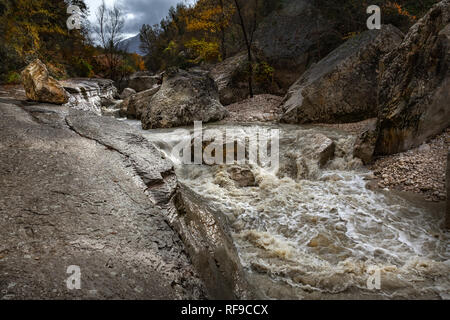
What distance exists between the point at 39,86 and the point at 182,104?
4.05m

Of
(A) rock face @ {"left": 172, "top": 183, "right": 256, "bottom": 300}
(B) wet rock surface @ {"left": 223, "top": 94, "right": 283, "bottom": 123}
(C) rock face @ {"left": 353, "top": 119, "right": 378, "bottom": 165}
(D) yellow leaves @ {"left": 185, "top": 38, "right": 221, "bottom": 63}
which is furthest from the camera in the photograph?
(D) yellow leaves @ {"left": 185, "top": 38, "right": 221, "bottom": 63}

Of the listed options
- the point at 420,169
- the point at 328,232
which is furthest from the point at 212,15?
the point at 328,232

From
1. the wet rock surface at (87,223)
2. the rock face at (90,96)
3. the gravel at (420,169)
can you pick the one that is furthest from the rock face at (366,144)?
the rock face at (90,96)

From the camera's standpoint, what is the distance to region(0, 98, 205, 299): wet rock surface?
1436mm

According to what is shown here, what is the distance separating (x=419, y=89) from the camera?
4.39 m

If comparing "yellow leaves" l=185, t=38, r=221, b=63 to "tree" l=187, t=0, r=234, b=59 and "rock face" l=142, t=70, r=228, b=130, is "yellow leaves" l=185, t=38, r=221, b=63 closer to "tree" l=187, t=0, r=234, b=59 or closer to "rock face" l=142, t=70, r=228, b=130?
"tree" l=187, t=0, r=234, b=59

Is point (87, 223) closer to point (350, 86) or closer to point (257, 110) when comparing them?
point (350, 86)

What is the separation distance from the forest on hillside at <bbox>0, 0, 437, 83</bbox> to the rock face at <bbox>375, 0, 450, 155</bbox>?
18.0 ft

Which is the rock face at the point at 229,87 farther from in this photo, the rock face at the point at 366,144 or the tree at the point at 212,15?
the rock face at the point at 366,144

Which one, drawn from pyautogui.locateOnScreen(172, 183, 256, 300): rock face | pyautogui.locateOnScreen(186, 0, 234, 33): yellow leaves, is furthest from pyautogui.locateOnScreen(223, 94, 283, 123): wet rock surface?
pyautogui.locateOnScreen(172, 183, 256, 300): rock face

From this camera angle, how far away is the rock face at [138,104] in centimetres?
998

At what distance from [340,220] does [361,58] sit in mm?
6583

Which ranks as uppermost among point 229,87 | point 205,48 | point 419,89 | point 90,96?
point 205,48

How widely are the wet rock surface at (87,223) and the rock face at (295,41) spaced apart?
35.1 feet
